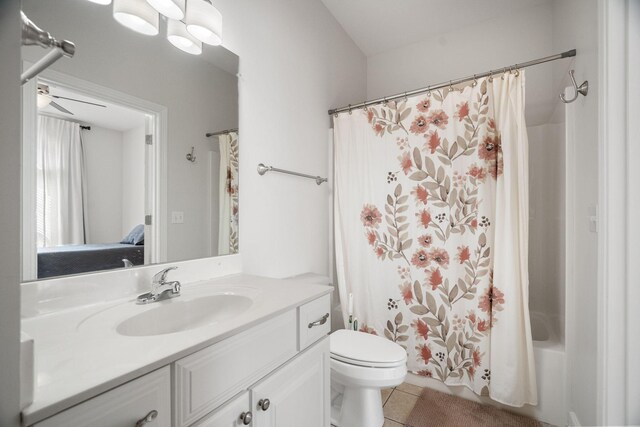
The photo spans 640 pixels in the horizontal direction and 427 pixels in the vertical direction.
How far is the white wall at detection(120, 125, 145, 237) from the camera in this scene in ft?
3.30

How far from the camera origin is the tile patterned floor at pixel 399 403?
1528 mm

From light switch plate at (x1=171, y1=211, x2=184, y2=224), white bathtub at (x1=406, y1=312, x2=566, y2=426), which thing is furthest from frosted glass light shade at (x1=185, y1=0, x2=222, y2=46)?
white bathtub at (x1=406, y1=312, x2=566, y2=426)

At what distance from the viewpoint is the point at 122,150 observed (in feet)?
3.30

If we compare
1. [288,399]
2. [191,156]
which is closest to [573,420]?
[288,399]

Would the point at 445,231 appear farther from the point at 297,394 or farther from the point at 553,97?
the point at 553,97

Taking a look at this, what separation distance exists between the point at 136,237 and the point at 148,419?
0.67 metres

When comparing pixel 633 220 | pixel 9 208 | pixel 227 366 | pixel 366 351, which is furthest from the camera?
pixel 366 351

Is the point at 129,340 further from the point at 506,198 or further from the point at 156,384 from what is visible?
the point at 506,198

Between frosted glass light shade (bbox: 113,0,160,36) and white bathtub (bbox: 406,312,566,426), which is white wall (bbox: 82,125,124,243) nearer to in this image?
frosted glass light shade (bbox: 113,0,160,36)

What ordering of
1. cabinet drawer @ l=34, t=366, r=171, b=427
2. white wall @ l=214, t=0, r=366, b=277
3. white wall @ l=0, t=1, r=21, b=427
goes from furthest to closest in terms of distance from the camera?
white wall @ l=214, t=0, r=366, b=277
cabinet drawer @ l=34, t=366, r=171, b=427
white wall @ l=0, t=1, r=21, b=427

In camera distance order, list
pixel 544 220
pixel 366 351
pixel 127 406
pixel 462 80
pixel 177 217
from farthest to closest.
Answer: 1. pixel 544 220
2. pixel 462 80
3. pixel 366 351
4. pixel 177 217
5. pixel 127 406

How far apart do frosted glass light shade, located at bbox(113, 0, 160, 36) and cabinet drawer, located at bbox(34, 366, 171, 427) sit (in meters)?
1.11

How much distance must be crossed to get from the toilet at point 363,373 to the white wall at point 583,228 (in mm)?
767

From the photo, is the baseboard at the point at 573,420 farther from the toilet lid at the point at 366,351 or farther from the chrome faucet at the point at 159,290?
the chrome faucet at the point at 159,290
